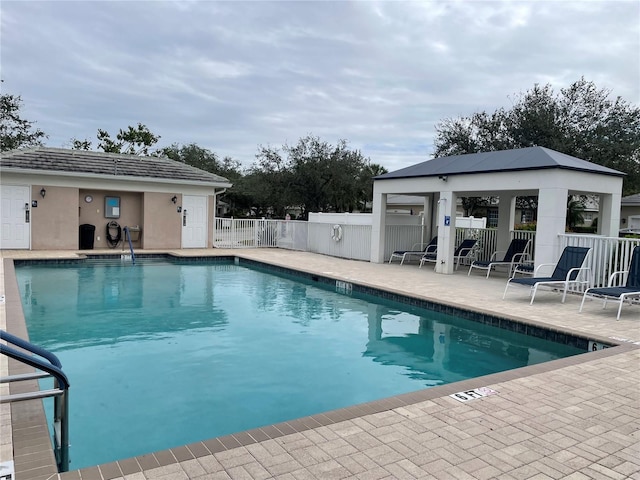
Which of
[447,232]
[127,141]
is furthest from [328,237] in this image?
[127,141]

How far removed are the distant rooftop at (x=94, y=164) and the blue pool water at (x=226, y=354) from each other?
6.76m

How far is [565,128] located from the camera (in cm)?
2312

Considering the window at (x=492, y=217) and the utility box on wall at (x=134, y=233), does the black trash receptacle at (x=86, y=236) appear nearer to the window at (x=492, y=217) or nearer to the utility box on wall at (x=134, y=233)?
the utility box on wall at (x=134, y=233)

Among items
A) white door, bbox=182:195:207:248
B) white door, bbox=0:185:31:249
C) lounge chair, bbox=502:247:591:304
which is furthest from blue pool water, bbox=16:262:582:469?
white door, bbox=182:195:207:248

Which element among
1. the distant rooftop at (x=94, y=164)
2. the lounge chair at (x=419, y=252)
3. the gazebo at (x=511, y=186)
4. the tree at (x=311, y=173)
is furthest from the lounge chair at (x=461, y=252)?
the tree at (x=311, y=173)

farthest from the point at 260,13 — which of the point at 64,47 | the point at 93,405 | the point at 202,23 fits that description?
the point at 93,405

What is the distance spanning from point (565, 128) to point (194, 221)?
17678 millimetres

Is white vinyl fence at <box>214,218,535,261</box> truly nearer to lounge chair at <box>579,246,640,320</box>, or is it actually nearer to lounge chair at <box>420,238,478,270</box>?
lounge chair at <box>420,238,478,270</box>

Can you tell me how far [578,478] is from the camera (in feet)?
9.36

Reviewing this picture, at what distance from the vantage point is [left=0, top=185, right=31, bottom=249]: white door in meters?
16.2

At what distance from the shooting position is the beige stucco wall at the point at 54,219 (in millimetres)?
16703

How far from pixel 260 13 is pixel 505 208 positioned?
9.53 m

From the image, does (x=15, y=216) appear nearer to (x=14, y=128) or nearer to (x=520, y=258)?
(x=14, y=128)

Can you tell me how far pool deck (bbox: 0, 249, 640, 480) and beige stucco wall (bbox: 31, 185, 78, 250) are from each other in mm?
14009
